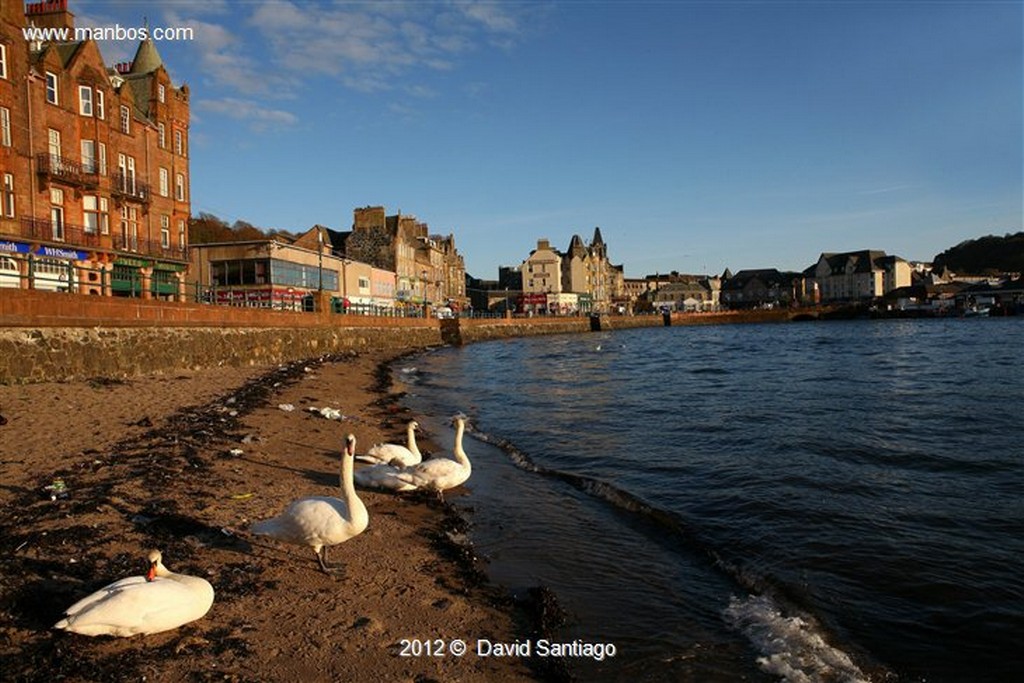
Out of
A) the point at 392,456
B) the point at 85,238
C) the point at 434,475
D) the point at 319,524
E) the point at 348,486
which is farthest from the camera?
the point at 85,238

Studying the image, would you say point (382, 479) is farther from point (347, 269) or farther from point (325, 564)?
point (347, 269)

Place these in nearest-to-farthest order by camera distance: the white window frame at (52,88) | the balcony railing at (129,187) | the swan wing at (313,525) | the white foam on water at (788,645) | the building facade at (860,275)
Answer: the white foam on water at (788,645) < the swan wing at (313,525) < the white window frame at (52,88) < the balcony railing at (129,187) < the building facade at (860,275)

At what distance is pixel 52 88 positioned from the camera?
32.9 metres

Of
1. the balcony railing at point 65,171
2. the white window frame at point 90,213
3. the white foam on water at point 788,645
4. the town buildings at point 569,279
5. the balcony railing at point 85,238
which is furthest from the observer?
the town buildings at point 569,279

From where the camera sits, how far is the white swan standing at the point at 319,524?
6.35 meters

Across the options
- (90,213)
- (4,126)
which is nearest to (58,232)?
(90,213)

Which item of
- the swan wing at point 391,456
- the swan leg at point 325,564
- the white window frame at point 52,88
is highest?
the white window frame at point 52,88

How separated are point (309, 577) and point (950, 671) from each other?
5.56 m

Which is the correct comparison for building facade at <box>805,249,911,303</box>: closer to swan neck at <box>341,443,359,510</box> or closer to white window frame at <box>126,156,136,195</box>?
white window frame at <box>126,156,136,195</box>

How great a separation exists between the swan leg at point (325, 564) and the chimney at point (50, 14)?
4099 centimetres

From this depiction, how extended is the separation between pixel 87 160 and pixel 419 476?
34430mm

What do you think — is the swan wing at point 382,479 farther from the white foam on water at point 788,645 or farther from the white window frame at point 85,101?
the white window frame at point 85,101

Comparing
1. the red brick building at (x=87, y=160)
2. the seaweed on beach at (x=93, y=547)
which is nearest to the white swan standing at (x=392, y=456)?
the seaweed on beach at (x=93, y=547)

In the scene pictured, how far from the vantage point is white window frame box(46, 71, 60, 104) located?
3266cm
